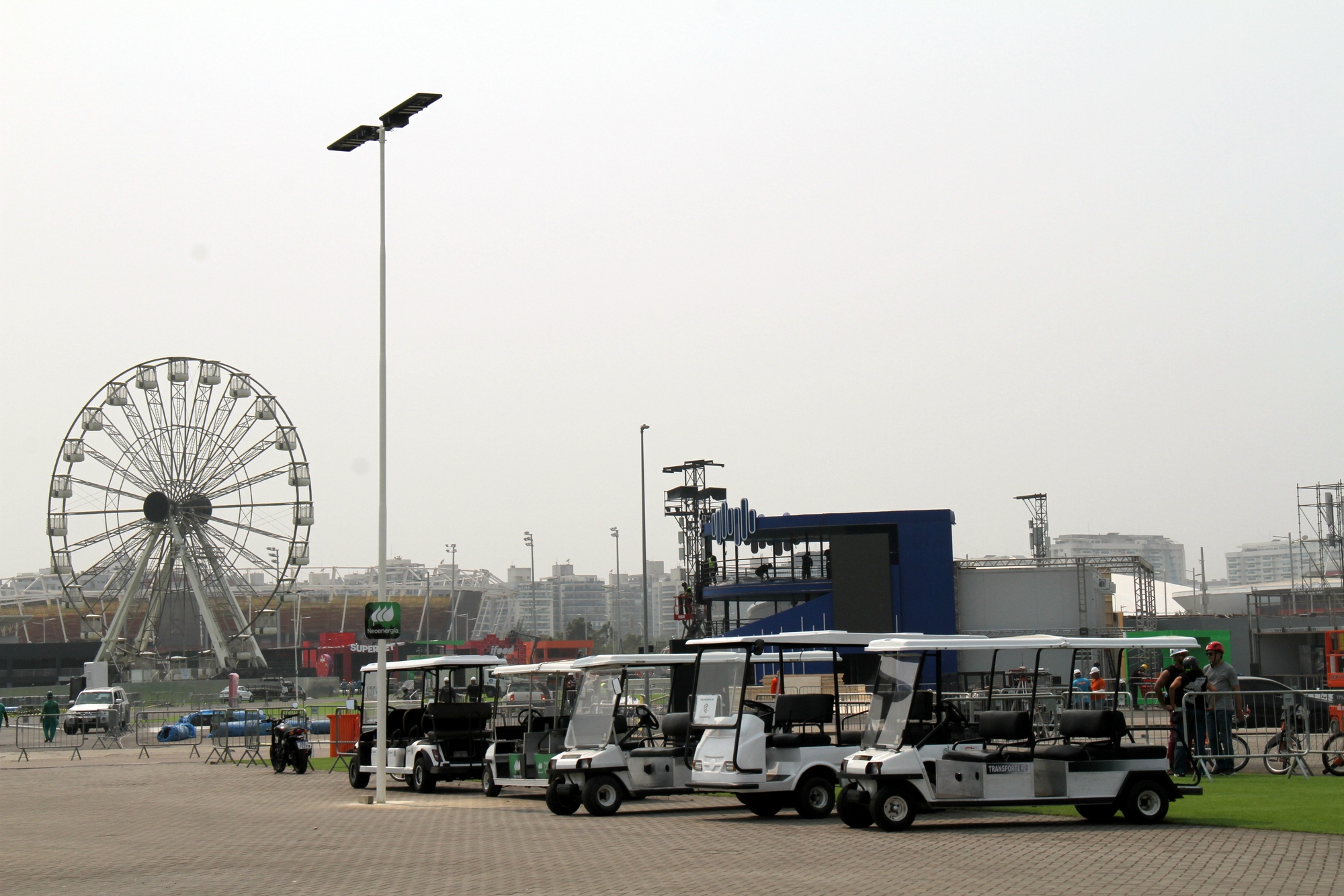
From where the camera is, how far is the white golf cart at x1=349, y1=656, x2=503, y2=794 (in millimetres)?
21031

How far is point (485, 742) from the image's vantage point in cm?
2109

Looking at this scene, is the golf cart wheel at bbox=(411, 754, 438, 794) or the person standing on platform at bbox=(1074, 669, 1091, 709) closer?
the person standing on platform at bbox=(1074, 669, 1091, 709)

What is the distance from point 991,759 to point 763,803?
3.17m

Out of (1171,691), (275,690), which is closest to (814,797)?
(1171,691)

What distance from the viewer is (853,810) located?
1398cm

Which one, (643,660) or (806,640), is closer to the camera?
(806,640)

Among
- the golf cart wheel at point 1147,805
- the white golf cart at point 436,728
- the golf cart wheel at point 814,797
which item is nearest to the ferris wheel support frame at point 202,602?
the white golf cart at point 436,728

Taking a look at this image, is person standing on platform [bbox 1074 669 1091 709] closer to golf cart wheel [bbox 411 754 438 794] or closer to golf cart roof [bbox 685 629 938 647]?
golf cart roof [bbox 685 629 938 647]

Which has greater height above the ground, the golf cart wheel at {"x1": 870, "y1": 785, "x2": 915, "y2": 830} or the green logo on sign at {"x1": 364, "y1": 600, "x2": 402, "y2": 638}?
the green logo on sign at {"x1": 364, "y1": 600, "x2": 402, "y2": 638}

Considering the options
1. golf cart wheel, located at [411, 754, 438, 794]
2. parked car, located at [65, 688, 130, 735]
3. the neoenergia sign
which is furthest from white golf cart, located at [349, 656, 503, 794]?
the neoenergia sign

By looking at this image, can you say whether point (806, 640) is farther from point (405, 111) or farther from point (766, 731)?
point (405, 111)

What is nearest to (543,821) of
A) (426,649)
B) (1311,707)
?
(1311,707)

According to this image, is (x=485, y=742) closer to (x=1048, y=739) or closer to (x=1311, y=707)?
(x=1048, y=739)

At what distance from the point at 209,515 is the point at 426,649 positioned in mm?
61532
